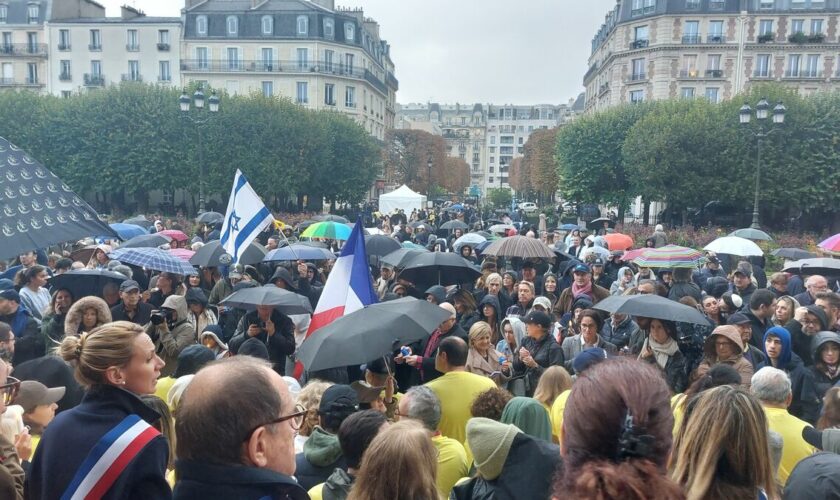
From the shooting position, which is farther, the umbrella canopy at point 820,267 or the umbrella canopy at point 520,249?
the umbrella canopy at point 520,249

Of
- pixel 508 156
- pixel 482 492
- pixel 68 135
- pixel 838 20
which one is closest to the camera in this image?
pixel 482 492

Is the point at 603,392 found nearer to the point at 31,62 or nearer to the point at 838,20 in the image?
the point at 838,20

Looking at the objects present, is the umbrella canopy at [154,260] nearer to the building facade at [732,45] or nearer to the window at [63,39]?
the building facade at [732,45]

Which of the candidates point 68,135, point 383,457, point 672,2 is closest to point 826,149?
point 672,2

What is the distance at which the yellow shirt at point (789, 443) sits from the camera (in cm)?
385

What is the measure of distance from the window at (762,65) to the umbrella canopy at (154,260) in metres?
49.9

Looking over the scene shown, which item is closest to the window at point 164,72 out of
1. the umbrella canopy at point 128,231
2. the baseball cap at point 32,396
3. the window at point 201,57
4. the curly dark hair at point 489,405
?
the window at point 201,57

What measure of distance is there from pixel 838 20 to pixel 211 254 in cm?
5108

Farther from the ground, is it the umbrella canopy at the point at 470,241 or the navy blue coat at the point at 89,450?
the navy blue coat at the point at 89,450

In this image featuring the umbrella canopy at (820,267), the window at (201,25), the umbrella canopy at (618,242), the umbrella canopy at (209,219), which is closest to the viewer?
the umbrella canopy at (820,267)

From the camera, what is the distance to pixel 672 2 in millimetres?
47906

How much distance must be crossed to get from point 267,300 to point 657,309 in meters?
3.74

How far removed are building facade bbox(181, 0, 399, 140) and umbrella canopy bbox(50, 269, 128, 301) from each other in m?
46.7

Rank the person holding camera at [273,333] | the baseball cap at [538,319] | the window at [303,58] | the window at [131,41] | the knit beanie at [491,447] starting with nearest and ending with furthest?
1. the knit beanie at [491,447]
2. the baseball cap at [538,319]
3. the person holding camera at [273,333]
4. the window at [131,41]
5. the window at [303,58]
